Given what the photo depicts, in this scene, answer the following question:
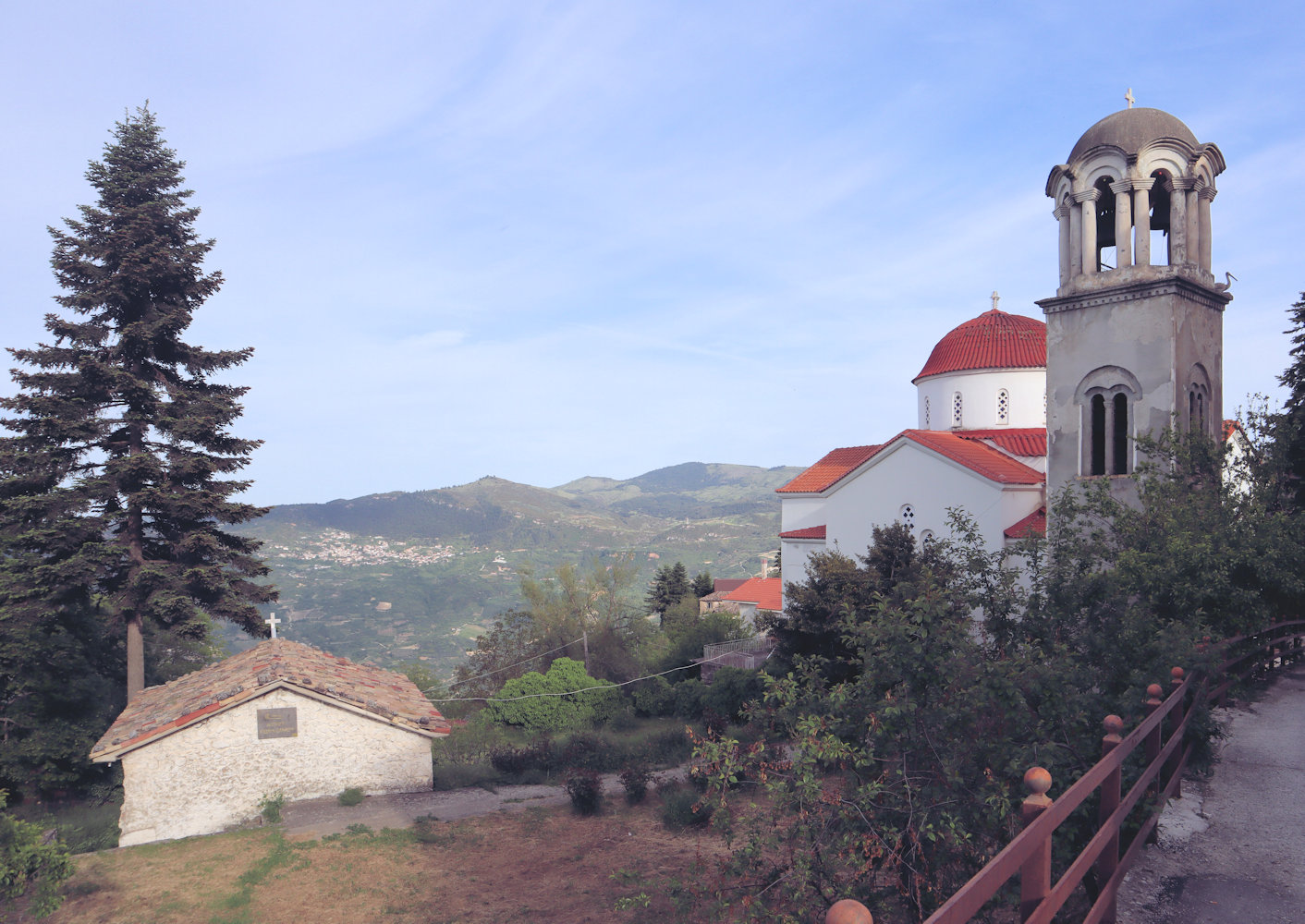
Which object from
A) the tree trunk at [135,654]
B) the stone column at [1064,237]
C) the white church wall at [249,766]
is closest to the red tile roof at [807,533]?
the stone column at [1064,237]

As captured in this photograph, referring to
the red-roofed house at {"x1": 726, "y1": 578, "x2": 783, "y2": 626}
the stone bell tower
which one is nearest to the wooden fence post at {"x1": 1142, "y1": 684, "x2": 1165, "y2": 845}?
the stone bell tower

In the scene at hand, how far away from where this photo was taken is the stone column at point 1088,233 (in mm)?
16922

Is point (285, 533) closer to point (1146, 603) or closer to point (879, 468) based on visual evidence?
point (879, 468)

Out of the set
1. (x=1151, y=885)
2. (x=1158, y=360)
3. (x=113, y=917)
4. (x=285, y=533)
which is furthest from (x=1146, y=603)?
(x=285, y=533)

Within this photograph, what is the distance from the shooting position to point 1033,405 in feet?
91.3

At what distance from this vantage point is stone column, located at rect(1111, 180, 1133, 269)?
53.7 feet

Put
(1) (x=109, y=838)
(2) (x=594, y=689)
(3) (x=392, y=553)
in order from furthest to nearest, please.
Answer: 1. (3) (x=392, y=553)
2. (2) (x=594, y=689)
3. (1) (x=109, y=838)

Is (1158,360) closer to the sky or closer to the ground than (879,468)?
closer to the sky

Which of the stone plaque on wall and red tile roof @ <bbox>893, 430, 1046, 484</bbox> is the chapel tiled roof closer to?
red tile roof @ <bbox>893, 430, 1046, 484</bbox>

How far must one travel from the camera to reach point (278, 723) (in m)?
14.1

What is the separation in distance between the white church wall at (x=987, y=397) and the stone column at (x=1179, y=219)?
1163 cm

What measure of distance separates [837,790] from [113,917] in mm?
10074

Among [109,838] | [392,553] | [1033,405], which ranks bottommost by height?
[392,553]

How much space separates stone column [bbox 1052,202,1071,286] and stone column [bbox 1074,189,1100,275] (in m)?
0.53
